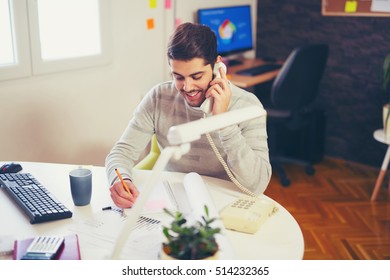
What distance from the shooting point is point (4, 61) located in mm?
2432

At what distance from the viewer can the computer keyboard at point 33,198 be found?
4.54 feet

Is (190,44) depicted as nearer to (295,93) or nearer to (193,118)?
(193,118)

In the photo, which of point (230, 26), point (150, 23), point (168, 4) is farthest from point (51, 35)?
point (230, 26)

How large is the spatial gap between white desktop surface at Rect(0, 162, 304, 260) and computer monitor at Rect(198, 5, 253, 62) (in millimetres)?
1991

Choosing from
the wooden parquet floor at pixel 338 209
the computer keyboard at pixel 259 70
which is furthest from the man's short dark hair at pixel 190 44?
the computer keyboard at pixel 259 70

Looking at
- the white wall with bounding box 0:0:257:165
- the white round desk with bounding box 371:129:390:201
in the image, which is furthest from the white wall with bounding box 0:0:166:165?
the white round desk with bounding box 371:129:390:201

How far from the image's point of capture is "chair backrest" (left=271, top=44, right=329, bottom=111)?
10.6ft

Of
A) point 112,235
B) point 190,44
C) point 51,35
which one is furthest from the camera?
point 51,35

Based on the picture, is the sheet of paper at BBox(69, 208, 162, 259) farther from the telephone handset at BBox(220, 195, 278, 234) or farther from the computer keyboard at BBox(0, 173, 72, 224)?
the telephone handset at BBox(220, 195, 278, 234)

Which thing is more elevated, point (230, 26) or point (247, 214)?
point (230, 26)

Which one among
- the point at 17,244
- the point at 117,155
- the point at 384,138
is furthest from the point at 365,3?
the point at 17,244

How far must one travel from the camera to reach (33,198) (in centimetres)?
149

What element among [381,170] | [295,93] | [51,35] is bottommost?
[381,170]

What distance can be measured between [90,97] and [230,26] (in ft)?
4.30
